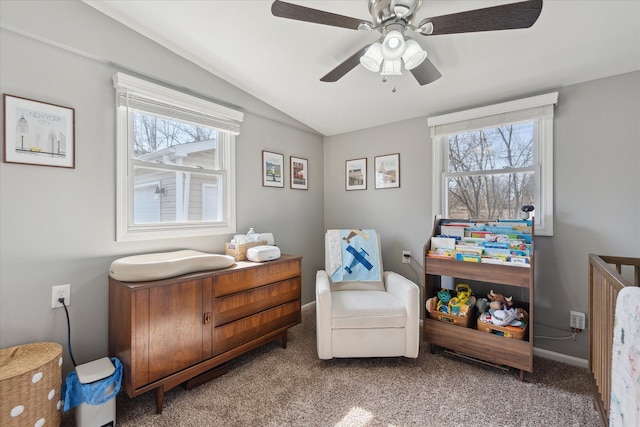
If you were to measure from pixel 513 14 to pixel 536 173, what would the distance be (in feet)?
5.22

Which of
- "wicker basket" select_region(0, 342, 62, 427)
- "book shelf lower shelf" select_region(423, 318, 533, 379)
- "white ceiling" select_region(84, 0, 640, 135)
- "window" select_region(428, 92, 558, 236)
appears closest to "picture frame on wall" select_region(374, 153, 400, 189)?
"window" select_region(428, 92, 558, 236)

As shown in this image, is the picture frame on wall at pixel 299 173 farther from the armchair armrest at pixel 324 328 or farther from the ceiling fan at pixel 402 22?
the ceiling fan at pixel 402 22

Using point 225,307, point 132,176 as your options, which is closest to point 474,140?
point 225,307

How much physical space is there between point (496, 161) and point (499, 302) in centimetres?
124

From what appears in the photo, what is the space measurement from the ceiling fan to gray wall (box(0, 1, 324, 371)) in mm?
1360

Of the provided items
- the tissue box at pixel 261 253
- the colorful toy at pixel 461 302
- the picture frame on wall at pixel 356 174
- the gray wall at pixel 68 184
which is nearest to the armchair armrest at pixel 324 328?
the tissue box at pixel 261 253

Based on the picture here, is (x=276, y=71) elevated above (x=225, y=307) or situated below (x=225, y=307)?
above

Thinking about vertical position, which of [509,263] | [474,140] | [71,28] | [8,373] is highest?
[71,28]

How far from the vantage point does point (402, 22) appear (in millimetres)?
1398

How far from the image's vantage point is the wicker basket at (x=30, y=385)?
122 centimetres

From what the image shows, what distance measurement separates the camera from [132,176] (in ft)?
6.55

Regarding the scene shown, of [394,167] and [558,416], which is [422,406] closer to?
[558,416]

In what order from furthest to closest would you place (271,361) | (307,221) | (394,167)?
(307,221) < (394,167) < (271,361)

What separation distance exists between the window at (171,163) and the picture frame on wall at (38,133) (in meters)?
0.27
